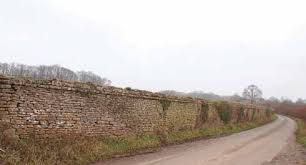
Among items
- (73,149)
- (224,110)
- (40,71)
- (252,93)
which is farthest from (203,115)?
(252,93)

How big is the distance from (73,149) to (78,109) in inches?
67.2

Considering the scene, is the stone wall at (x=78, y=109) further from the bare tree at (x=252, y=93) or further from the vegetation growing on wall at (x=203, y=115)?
the bare tree at (x=252, y=93)

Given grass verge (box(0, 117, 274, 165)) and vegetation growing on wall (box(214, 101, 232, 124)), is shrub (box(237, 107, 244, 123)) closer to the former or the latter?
vegetation growing on wall (box(214, 101, 232, 124))

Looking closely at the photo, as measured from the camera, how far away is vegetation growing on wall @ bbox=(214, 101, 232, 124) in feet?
89.5

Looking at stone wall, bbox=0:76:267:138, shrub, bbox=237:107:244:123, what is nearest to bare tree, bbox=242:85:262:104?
shrub, bbox=237:107:244:123

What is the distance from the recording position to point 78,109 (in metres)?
12.8

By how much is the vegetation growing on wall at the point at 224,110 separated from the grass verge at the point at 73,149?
10.8m

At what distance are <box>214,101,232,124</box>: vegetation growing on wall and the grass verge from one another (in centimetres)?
1080

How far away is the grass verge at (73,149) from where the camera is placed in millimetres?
9844

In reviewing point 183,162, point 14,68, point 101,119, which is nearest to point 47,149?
point 101,119

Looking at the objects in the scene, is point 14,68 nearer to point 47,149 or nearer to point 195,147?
point 47,149

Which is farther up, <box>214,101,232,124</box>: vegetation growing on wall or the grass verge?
<box>214,101,232,124</box>: vegetation growing on wall

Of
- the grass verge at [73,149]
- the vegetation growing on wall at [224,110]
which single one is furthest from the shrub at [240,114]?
the grass verge at [73,149]

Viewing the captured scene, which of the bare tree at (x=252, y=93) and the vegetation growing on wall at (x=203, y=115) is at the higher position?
the bare tree at (x=252, y=93)
